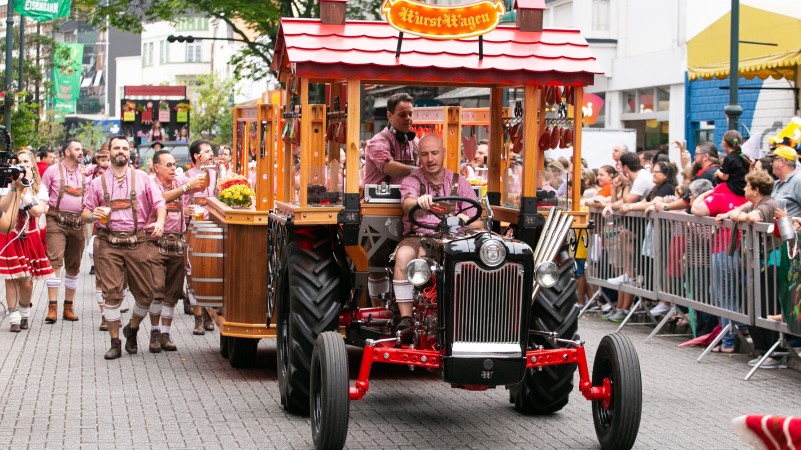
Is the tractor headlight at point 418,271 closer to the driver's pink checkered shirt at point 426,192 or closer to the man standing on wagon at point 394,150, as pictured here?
the driver's pink checkered shirt at point 426,192

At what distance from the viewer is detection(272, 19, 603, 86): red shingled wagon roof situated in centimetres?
861

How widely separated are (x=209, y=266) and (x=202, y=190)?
2.99 metres

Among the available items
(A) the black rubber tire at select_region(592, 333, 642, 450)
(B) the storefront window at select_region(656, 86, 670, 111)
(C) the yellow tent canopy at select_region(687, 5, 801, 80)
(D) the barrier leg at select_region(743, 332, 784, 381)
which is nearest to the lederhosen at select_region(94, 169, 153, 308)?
(D) the barrier leg at select_region(743, 332, 784, 381)

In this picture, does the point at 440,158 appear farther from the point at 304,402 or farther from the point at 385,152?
the point at 304,402

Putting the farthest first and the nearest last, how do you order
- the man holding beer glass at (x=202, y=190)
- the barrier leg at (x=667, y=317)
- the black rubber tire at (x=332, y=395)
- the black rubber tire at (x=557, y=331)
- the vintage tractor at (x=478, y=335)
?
the barrier leg at (x=667, y=317), the man holding beer glass at (x=202, y=190), the black rubber tire at (x=557, y=331), the vintage tractor at (x=478, y=335), the black rubber tire at (x=332, y=395)

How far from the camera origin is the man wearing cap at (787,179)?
11867 millimetres

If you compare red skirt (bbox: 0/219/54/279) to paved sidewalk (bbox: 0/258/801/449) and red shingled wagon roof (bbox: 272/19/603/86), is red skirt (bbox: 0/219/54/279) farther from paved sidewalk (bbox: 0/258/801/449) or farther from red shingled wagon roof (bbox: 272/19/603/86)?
red shingled wagon roof (bbox: 272/19/603/86)

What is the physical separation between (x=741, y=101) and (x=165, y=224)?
14101 millimetres

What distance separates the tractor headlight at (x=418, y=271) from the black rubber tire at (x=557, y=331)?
1063 mm

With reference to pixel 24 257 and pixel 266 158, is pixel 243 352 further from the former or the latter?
pixel 24 257

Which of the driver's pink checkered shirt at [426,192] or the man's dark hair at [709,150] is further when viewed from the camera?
the man's dark hair at [709,150]

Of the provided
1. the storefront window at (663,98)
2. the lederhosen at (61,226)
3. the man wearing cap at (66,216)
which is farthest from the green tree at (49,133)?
the lederhosen at (61,226)

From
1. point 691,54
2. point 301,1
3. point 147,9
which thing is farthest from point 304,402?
point 147,9

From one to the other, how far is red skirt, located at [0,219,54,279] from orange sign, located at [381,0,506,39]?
6.94 metres
